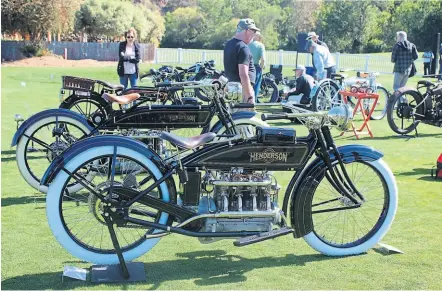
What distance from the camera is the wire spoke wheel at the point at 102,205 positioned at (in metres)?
4.00

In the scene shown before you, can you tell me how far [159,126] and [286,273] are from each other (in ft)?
8.39

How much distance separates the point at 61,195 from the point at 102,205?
0.28 m

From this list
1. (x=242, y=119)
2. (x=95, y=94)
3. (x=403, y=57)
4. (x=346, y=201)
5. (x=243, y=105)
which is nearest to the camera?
(x=346, y=201)

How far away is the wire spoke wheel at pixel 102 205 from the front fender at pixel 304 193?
95 centimetres

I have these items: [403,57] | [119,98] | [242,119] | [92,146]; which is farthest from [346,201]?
[403,57]

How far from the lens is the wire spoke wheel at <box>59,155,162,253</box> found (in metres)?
4.00

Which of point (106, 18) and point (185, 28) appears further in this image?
point (185, 28)

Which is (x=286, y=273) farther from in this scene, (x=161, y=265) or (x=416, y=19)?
(x=416, y=19)

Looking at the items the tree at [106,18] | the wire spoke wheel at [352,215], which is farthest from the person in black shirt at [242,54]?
the tree at [106,18]

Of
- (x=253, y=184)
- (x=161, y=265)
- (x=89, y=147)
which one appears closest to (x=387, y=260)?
(x=253, y=184)

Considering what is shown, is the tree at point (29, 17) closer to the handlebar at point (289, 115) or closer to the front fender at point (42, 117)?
the front fender at point (42, 117)

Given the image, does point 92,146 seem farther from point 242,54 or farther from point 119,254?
point 242,54

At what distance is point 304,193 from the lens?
418 centimetres

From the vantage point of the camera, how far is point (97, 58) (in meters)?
35.8
